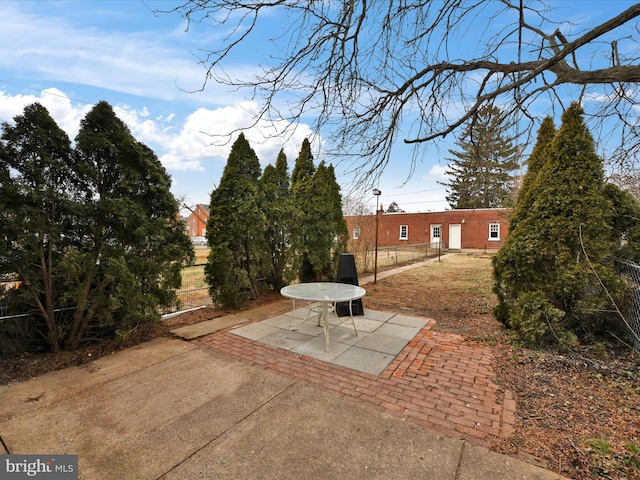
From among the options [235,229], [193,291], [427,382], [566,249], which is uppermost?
[235,229]

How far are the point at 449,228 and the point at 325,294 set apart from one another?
2478 cm

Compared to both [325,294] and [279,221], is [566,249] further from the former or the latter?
[279,221]

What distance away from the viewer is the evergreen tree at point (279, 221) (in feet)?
21.5

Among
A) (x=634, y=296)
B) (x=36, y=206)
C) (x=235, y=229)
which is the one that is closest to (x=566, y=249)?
(x=634, y=296)

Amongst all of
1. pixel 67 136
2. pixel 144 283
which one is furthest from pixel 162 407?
pixel 67 136

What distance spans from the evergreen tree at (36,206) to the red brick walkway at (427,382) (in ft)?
6.20

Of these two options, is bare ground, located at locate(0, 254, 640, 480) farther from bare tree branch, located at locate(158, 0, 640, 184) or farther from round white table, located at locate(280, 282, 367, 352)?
bare tree branch, located at locate(158, 0, 640, 184)

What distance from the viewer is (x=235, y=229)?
18.7 ft

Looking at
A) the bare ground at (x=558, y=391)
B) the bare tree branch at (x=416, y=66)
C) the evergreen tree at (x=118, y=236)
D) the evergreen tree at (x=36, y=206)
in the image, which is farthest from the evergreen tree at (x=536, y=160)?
the evergreen tree at (x=36, y=206)

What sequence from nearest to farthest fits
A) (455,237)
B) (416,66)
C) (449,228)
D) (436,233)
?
(416,66), (455,237), (449,228), (436,233)

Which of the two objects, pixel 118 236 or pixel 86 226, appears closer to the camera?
pixel 86 226

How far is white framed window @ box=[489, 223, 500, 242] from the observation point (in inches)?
956

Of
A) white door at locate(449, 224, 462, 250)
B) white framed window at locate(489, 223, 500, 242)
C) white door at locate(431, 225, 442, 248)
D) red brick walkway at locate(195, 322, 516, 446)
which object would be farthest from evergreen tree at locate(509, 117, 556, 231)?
white door at locate(431, 225, 442, 248)

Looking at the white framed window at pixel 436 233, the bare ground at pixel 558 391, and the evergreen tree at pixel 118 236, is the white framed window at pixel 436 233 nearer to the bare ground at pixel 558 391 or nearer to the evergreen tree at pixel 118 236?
the bare ground at pixel 558 391
